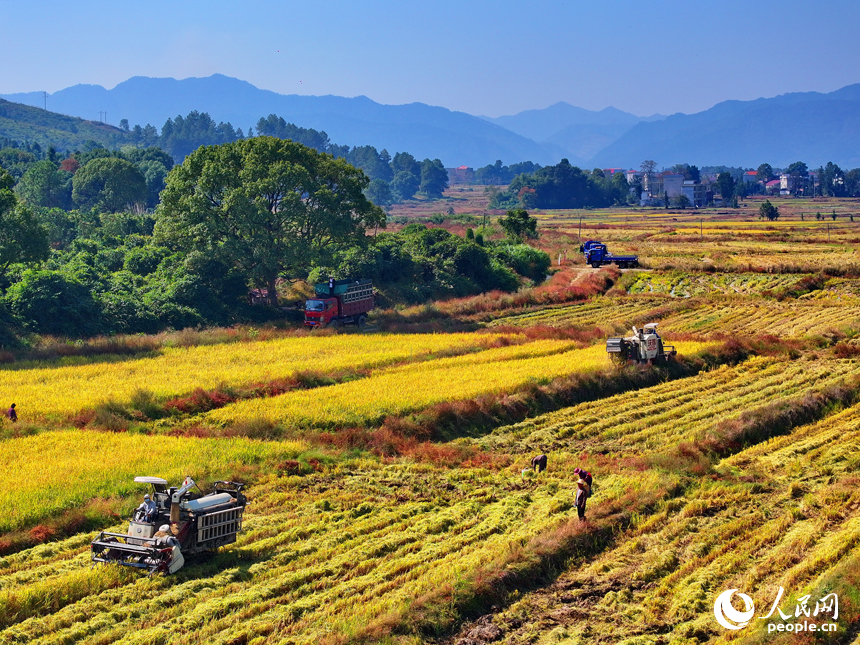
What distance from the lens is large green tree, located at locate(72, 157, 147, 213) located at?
3925 inches

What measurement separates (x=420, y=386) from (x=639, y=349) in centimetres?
1012

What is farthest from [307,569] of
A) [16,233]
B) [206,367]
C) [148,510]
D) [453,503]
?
[16,233]

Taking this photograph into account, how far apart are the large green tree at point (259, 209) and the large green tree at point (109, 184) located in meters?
52.4

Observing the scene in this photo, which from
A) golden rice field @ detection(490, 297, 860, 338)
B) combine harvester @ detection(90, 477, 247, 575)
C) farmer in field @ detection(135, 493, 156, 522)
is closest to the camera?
combine harvester @ detection(90, 477, 247, 575)

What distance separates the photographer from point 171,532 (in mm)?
16219

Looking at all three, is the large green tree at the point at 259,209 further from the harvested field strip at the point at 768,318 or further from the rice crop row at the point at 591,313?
the harvested field strip at the point at 768,318

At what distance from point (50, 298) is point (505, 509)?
32162mm

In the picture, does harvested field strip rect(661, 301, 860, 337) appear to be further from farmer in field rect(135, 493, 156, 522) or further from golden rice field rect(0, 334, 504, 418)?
farmer in field rect(135, 493, 156, 522)

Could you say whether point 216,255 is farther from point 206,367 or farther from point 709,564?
point 709,564

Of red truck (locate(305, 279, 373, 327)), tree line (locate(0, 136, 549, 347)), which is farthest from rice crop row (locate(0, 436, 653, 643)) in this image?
tree line (locate(0, 136, 549, 347))

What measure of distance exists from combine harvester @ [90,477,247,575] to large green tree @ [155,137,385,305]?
3418 cm

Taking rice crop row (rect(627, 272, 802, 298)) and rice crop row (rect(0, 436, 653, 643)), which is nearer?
rice crop row (rect(0, 436, 653, 643))

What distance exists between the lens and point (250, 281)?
54.2 m

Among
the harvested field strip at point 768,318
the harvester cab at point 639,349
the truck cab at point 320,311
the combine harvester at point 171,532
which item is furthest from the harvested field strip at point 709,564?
the truck cab at point 320,311
